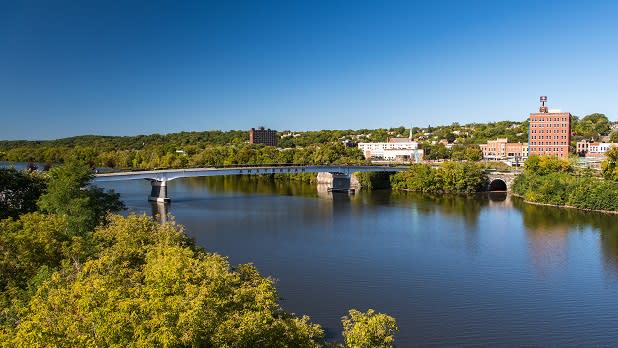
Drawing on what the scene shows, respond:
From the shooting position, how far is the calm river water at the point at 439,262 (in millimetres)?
17844

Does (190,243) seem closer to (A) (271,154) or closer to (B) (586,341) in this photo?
(B) (586,341)

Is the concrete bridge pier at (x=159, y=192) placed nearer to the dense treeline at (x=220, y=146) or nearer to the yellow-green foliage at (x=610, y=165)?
the dense treeline at (x=220, y=146)

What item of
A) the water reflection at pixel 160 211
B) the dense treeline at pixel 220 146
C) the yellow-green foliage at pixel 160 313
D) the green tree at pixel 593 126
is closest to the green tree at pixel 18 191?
the water reflection at pixel 160 211

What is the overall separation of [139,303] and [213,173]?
154 ft

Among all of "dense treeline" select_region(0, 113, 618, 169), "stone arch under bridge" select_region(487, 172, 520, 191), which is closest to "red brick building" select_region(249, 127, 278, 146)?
"dense treeline" select_region(0, 113, 618, 169)

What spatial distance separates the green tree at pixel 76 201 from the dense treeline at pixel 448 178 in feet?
129

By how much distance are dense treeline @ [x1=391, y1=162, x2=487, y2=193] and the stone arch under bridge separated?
666 mm

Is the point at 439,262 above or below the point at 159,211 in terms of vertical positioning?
below

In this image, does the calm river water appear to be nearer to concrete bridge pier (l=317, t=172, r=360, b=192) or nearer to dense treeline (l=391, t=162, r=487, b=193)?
dense treeline (l=391, t=162, r=487, b=193)

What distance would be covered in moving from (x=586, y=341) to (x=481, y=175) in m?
45.3

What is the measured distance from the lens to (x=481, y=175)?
60.1 metres

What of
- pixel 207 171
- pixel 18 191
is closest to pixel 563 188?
pixel 207 171

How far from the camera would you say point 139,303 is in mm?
9547

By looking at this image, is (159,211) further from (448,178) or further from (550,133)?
(550,133)
